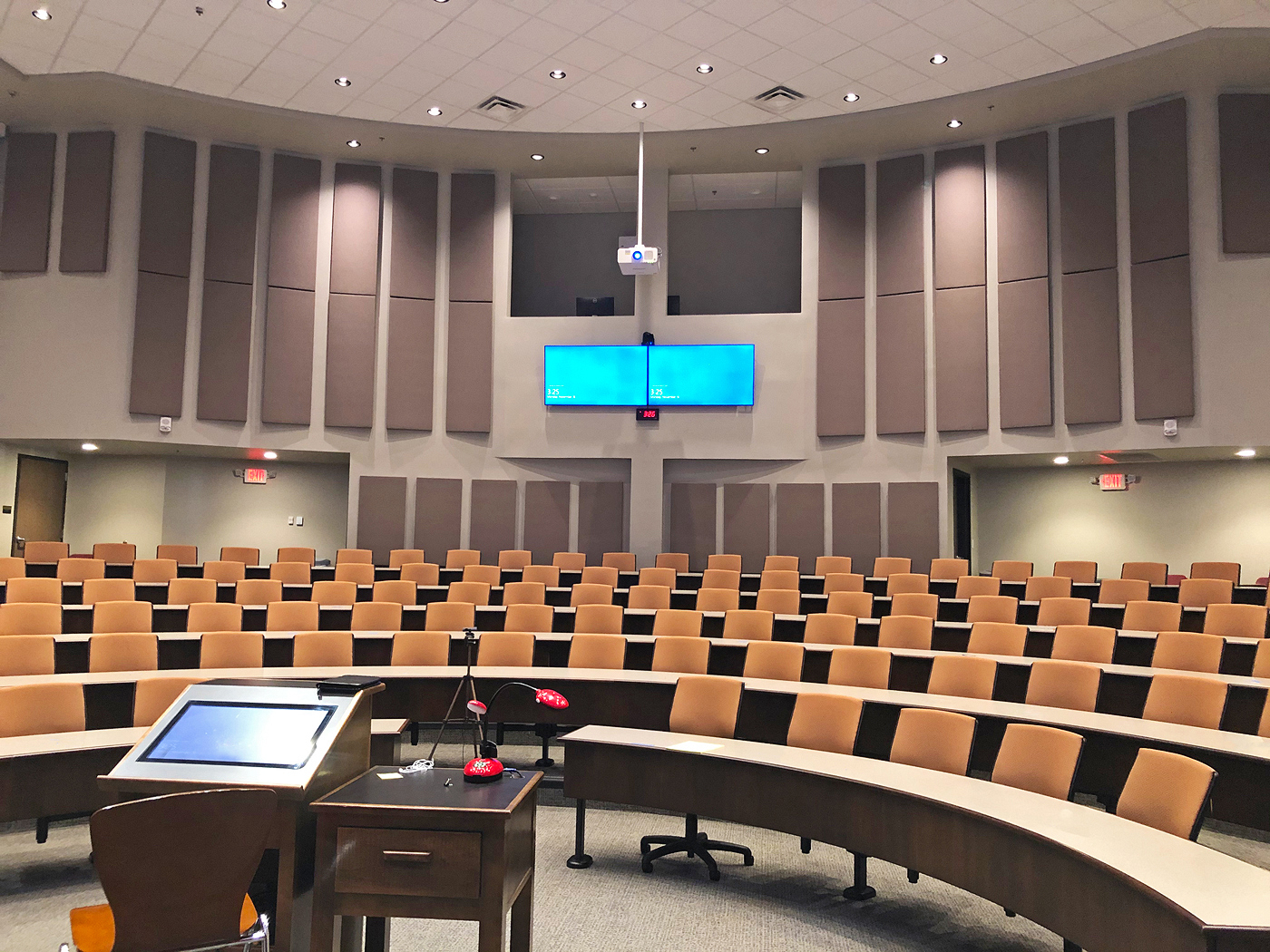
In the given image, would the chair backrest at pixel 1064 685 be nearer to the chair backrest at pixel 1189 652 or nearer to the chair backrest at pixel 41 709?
the chair backrest at pixel 1189 652

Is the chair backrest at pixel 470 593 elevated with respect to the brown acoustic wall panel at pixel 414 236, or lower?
lower

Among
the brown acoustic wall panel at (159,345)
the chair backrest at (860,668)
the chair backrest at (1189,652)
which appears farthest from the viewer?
the brown acoustic wall panel at (159,345)

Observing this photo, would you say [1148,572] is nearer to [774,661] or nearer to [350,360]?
[774,661]

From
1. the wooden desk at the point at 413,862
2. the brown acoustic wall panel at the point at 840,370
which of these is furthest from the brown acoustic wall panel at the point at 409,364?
the wooden desk at the point at 413,862

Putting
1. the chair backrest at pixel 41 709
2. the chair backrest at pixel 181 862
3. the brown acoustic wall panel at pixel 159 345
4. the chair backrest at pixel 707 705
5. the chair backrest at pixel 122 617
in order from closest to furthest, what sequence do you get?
the chair backrest at pixel 181 862, the chair backrest at pixel 41 709, the chair backrest at pixel 707 705, the chair backrest at pixel 122 617, the brown acoustic wall panel at pixel 159 345

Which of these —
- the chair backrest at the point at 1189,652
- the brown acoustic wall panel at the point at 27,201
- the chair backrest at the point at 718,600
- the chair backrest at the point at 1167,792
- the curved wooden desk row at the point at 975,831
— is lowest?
the curved wooden desk row at the point at 975,831

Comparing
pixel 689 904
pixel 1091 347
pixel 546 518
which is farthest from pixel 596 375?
pixel 689 904

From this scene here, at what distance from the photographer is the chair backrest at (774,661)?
5.96 metres

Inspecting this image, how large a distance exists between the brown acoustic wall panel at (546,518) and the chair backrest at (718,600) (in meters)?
4.50

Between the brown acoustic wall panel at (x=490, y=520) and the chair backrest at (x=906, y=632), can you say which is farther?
the brown acoustic wall panel at (x=490, y=520)

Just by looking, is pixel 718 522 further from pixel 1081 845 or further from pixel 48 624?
pixel 1081 845

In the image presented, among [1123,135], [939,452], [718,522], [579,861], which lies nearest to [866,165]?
[1123,135]

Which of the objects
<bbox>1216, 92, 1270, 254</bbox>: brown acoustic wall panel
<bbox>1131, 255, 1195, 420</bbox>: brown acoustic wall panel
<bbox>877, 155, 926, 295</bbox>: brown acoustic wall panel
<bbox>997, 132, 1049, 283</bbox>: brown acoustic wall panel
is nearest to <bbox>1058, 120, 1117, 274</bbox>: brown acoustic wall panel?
<bbox>997, 132, 1049, 283</bbox>: brown acoustic wall panel

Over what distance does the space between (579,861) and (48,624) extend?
486 centimetres
